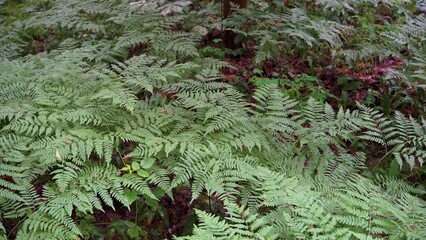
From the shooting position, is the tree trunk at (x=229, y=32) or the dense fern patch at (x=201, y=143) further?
the tree trunk at (x=229, y=32)

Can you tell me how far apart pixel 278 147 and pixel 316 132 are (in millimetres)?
420

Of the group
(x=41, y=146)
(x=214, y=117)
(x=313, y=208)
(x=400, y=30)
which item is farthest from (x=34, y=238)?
(x=400, y=30)

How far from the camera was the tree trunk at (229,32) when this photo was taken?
5348 millimetres

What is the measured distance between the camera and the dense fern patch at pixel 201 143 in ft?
9.01

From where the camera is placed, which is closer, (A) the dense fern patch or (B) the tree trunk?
(A) the dense fern patch

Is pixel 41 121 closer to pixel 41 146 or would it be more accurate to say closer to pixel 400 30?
pixel 41 146

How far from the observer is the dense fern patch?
2746 mm

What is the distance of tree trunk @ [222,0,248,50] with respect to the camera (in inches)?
211

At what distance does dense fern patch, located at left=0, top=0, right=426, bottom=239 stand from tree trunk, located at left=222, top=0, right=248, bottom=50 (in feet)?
0.60

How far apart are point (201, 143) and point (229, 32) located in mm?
2625

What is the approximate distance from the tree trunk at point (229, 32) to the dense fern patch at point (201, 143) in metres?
0.18

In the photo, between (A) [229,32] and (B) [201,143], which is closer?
(B) [201,143]

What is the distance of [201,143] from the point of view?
3.35m

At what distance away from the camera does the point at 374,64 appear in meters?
5.75
